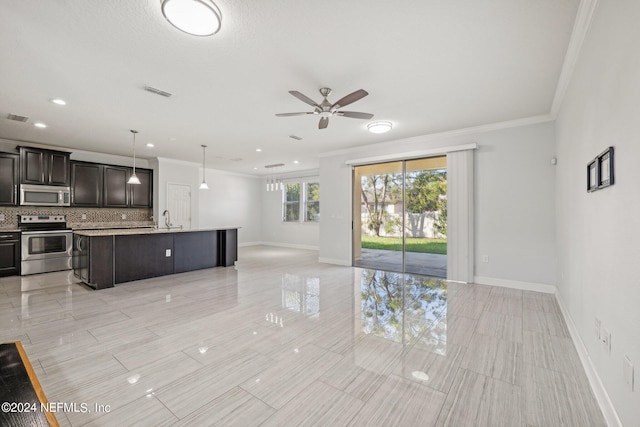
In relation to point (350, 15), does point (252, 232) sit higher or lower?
lower

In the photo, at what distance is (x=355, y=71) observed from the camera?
3068 millimetres

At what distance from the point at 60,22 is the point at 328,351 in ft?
11.7

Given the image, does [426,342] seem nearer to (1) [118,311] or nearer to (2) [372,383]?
(2) [372,383]

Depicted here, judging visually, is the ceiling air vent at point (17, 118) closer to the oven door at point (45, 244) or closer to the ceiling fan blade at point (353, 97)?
the oven door at point (45, 244)

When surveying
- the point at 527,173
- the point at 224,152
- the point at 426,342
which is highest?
the point at 224,152

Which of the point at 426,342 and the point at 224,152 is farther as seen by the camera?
the point at 224,152

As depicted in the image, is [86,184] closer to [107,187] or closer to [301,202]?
[107,187]

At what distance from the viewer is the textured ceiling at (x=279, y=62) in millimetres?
2209

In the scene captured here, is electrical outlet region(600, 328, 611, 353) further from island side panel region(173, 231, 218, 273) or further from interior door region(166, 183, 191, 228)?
interior door region(166, 183, 191, 228)

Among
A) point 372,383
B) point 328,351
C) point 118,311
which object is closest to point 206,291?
point 118,311

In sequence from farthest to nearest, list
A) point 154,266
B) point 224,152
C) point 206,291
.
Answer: point 224,152 → point 154,266 → point 206,291

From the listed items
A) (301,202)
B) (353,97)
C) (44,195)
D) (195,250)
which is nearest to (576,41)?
(353,97)

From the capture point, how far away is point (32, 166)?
5.75 meters

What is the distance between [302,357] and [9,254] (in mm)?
6504
